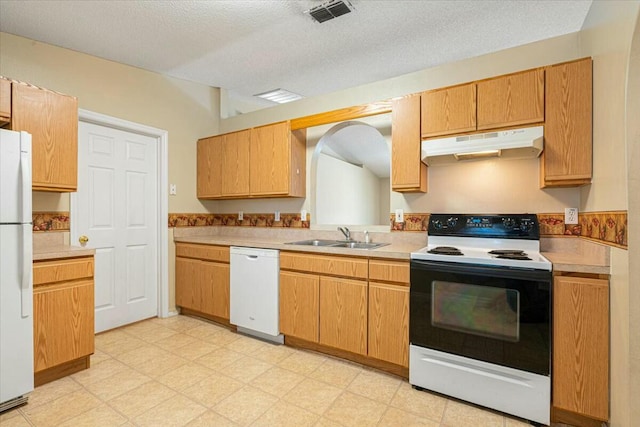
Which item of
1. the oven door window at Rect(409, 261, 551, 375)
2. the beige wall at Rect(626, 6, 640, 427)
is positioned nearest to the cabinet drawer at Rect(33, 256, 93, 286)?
the oven door window at Rect(409, 261, 551, 375)

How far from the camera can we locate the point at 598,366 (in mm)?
Answer: 1648

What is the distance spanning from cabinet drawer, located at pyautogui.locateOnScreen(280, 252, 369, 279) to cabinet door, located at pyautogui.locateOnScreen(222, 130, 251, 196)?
1.12 meters

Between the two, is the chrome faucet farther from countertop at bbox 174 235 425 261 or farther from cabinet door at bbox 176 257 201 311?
cabinet door at bbox 176 257 201 311

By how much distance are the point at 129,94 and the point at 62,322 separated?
7.36 ft

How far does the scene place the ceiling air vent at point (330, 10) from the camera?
2260mm

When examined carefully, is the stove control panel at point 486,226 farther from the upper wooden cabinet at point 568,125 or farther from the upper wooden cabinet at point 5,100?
the upper wooden cabinet at point 5,100

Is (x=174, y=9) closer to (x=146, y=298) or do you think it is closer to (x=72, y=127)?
(x=72, y=127)

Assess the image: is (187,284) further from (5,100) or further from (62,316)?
(5,100)

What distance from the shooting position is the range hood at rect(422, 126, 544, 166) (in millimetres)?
2045

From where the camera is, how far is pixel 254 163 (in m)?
3.41

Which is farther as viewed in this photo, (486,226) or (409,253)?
(486,226)

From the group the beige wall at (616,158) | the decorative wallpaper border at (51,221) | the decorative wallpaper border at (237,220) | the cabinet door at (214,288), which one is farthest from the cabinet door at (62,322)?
the beige wall at (616,158)

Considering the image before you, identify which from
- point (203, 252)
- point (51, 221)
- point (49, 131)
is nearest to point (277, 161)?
point (203, 252)

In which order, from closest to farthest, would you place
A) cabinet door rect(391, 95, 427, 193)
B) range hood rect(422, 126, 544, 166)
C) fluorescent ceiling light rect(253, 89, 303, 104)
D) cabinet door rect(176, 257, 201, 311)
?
range hood rect(422, 126, 544, 166)
cabinet door rect(391, 95, 427, 193)
cabinet door rect(176, 257, 201, 311)
fluorescent ceiling light rect(253, 89, 303, 104)
